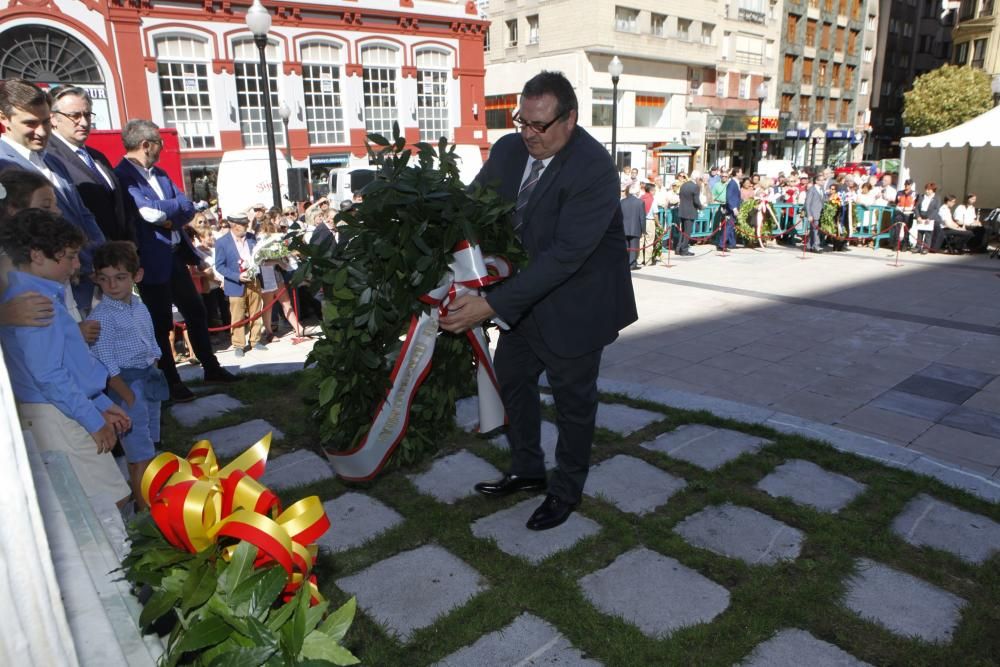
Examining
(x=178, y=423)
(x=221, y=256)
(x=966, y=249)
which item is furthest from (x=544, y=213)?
(x=966, y=249)

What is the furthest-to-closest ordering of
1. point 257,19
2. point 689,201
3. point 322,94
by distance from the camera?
point 322,94 → point 689,201 → point 257,19

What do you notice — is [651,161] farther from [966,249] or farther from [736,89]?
[966,249]

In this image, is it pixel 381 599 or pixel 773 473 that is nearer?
pixel 381 599

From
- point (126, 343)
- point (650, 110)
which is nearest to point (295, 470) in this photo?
point (126, 343)

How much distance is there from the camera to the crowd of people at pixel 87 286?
113 inches

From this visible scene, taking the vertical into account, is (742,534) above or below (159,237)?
below

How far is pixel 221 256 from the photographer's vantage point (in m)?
8.14

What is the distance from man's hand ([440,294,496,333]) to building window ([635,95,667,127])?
3902 cm

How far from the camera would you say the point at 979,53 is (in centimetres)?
4612

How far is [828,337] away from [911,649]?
593cm

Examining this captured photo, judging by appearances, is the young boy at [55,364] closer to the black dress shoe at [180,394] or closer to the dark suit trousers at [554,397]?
the dark suit trousers at [554,397]

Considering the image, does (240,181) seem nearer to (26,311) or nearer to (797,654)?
(26,311)

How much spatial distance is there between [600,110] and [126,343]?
120ft

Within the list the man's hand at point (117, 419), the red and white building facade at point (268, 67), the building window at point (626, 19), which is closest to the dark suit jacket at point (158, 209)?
the man's hand at point (117, 419)
